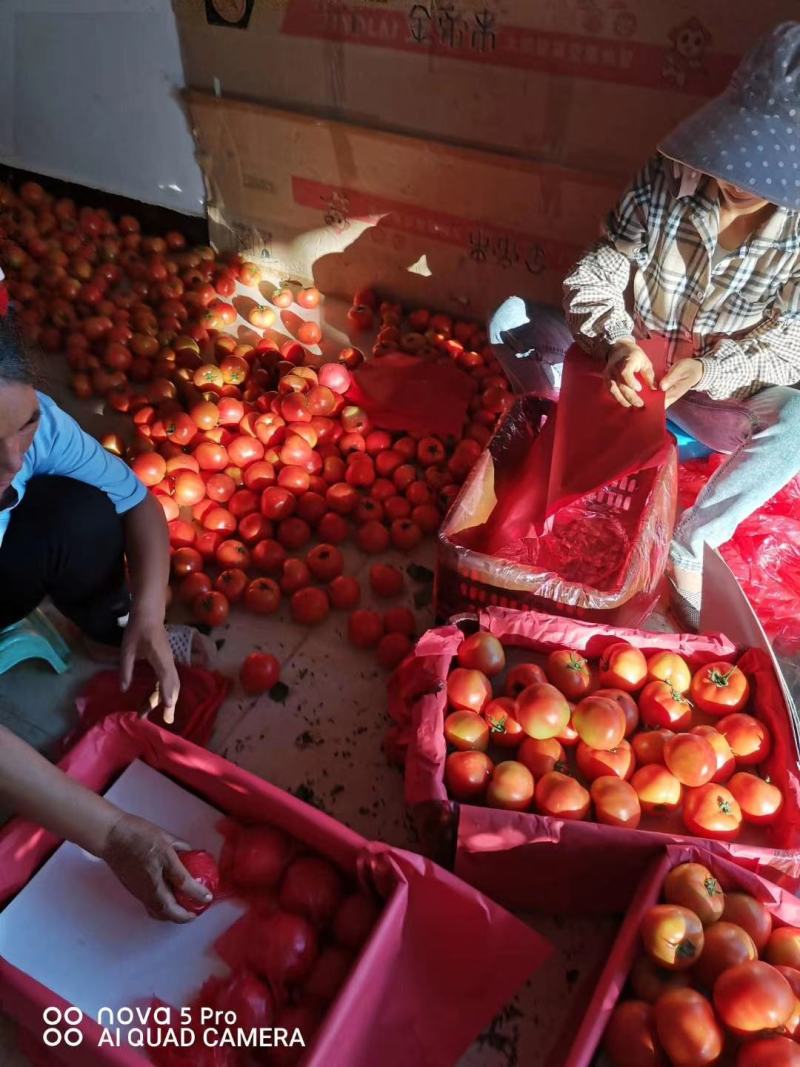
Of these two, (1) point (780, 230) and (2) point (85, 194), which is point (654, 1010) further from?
(2) point (85, 194)

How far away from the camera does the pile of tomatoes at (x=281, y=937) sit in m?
1.15

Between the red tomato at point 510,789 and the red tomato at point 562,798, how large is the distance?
0.02m

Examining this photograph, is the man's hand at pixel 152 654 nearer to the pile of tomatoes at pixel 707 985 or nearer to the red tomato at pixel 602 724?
the red tomato at pixel 602 724

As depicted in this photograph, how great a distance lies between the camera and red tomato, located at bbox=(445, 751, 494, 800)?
1328 millimetres

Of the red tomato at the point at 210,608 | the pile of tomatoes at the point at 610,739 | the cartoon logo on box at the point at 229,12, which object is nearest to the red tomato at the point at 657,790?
the pile of tomatoes at the point at 610,739

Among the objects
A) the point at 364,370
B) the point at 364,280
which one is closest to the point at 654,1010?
the point at 364,370

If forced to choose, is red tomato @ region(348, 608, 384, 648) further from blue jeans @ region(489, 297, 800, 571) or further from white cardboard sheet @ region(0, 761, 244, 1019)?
blue jeans @ region(489, 297, 800, 571)

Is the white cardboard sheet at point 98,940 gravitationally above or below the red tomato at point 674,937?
below

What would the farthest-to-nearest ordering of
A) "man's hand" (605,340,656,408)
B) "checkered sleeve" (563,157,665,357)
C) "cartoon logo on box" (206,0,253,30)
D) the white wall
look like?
the white wall → "cartoon logo on box" (206,0,253,30) → "checkered sleeve" (563,157,665,357) → "man's hand" (605,340,656,408)

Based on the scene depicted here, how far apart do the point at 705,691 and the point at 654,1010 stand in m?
0.57

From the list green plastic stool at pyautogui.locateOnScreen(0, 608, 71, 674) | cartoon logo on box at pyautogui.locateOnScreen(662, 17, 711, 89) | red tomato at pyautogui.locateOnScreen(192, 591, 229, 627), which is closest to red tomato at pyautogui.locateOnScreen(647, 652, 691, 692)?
red tomato at pyautogui.locateOnScreen(192, 591, 229, 627)

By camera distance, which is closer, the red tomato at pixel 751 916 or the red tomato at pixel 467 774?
the red tomato at pixel 751 916

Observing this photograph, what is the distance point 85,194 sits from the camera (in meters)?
3.26

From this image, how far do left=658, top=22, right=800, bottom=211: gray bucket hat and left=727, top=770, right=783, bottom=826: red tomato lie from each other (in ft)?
3.24
